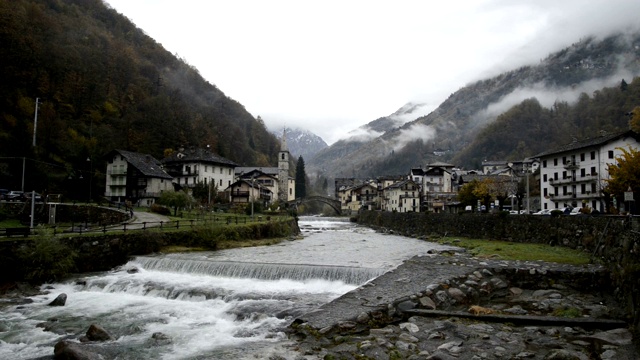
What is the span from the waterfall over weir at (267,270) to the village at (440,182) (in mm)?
27328

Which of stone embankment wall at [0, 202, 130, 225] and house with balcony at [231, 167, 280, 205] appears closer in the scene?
stone embankment wall at [0, 202, 130, 225]

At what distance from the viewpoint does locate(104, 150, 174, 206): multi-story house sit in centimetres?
7800

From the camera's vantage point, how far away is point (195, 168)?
318ft

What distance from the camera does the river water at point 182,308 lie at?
48.8 feet

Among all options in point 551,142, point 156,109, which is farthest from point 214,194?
point 551,142

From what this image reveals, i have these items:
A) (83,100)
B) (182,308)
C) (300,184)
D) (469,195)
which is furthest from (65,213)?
(300,184)

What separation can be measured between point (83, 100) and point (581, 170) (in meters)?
110

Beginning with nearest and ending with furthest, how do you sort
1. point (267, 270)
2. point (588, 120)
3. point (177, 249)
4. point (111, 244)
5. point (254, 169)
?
point (267, 270), point (111, 244), point (177, 249), point (254, 169), point (588, 120)

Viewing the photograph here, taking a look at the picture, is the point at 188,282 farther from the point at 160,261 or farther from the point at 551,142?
the point at 551,142

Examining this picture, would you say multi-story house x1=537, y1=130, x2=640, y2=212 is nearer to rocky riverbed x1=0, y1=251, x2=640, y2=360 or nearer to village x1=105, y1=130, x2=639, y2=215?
village x1=105, y1=130, x2=639, y2=215

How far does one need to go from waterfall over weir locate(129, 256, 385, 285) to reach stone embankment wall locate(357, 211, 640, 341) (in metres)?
11.2

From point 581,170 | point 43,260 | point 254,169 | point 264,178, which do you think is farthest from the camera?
point 254,169

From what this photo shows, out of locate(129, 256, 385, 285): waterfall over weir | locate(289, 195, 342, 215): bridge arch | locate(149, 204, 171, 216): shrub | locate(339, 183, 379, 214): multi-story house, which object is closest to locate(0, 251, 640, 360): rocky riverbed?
locate(129, 256, 385, 285): waterfall over weir

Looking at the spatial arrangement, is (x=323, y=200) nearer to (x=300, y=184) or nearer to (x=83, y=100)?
(x=300, y=184)
